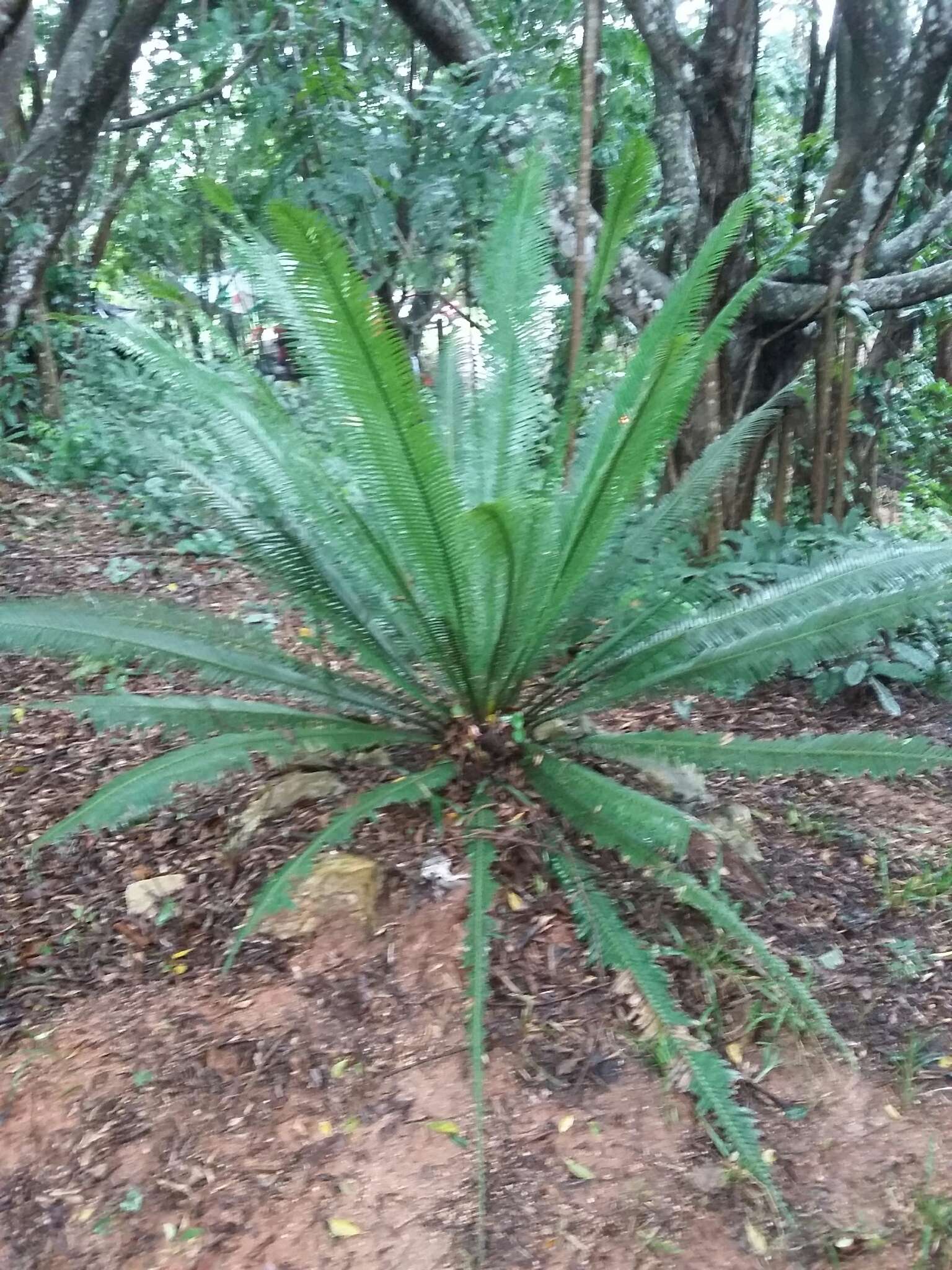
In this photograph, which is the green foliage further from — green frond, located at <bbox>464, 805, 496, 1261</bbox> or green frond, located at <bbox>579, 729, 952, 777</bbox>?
green frond, located at <bbox>464, 805, 496, 1261</bbox>

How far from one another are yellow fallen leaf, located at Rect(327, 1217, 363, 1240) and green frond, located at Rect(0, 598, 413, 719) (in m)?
1.03

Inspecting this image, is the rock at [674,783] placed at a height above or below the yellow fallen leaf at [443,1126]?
above

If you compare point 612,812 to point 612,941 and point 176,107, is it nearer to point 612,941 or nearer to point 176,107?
point 612,941

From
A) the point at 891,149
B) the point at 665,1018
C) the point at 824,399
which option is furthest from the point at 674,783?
the point at 891,149

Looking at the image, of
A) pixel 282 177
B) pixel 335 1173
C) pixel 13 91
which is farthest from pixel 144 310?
pixel 335 1173

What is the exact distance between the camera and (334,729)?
2029mm

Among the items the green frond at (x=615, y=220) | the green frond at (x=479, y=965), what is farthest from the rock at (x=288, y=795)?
the green frond at (x=615, y=220)

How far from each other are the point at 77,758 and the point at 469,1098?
1565mm

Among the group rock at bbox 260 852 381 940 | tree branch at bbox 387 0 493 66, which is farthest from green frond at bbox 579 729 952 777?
tree branch at bbox 387 0 493 66

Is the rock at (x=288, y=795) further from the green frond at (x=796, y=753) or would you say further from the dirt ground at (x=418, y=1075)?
the green frond at (x=796, y=753)

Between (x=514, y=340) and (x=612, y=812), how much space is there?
108cm

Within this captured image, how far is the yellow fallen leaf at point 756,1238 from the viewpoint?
4.74 ft

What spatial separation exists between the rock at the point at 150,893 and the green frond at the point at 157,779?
37 centimetres

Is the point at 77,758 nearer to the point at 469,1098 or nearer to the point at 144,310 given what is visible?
the point at 469,1098
